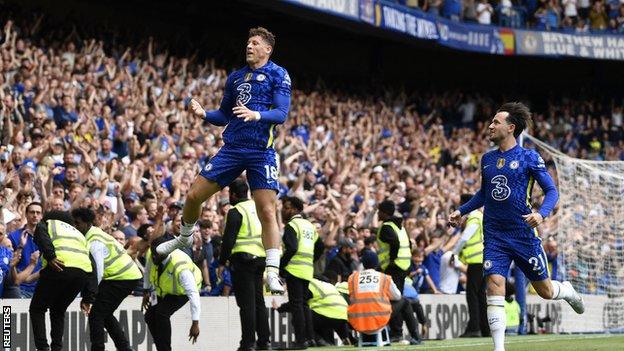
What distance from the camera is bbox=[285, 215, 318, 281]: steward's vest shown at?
15781mm

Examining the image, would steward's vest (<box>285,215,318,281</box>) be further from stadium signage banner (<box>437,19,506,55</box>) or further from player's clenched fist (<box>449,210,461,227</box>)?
stadium signage banner (<box>437,19,506,55</box>)

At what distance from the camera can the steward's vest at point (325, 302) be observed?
1747cm

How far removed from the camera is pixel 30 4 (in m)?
26.2

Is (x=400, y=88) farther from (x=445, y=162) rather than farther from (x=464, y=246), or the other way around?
(x=464, y=246)

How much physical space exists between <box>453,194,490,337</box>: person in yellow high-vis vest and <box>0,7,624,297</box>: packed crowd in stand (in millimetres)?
1467

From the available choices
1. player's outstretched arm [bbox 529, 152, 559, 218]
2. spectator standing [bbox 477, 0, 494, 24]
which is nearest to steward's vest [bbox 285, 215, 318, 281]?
player's outstretched arm [bbox 529, 152, 559, 218]

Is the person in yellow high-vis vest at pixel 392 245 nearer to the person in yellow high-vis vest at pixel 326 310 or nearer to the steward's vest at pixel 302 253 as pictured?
the person in yellow high-vis vest at pixel 326 310

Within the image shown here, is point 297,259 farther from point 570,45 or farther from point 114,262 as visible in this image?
point 570,45

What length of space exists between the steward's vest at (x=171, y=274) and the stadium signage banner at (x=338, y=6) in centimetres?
1464

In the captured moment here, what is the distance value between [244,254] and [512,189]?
3.89 meters

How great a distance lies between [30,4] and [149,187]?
361 inches

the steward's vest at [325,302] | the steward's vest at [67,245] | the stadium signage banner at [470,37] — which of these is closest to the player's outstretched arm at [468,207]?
the steward's vest at [67,245]

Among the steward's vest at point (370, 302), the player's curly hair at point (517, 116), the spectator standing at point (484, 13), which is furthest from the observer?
the spectator standing at point (484, 13)

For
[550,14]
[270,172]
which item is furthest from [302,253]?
[550,14]
